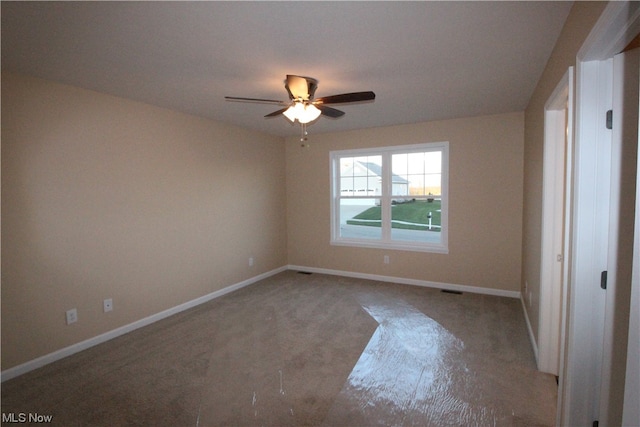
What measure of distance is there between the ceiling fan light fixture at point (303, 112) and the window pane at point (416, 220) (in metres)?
2.69

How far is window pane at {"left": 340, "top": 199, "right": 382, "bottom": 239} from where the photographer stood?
520 centimetres

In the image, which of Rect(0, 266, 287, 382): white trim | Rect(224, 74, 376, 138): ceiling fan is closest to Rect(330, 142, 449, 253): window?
Rect(0, 266, 287, 382): white trim

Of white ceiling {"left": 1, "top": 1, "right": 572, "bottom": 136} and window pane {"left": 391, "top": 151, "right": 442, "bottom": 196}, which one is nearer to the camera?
white ceiling {"left": 1, "top": 1, "right": 572, "bottom": 136}

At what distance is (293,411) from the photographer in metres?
2.08

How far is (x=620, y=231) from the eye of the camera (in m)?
1.43

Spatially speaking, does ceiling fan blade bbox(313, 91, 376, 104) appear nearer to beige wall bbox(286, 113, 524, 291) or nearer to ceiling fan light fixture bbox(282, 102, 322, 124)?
ceiling fan light fixture bbox(282, 102, 322, 124)

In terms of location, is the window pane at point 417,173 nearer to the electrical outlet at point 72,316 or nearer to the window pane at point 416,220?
the window pane at point 416,220

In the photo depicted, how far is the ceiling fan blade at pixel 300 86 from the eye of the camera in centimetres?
249

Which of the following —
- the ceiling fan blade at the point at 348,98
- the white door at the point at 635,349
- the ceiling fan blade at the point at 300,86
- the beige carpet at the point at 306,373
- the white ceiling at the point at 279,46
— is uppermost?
the white ceiling at the point at 279,46

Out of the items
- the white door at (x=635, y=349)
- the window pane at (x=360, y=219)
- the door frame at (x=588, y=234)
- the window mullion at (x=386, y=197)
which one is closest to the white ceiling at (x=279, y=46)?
the door frame at (x=588, y=234)

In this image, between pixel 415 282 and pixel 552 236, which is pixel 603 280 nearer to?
pixel 552 236

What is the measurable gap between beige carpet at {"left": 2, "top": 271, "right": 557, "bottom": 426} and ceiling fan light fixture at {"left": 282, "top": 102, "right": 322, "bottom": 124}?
199 cm

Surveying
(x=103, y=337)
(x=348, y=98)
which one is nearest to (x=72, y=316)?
(x=103, y=337)

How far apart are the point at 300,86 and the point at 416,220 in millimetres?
3048
